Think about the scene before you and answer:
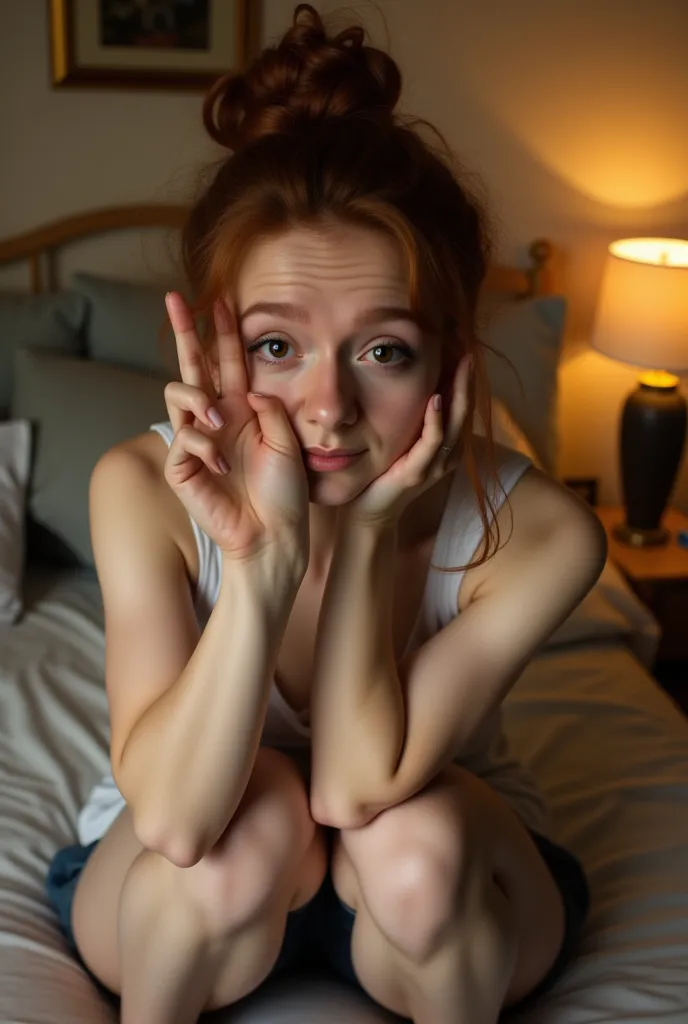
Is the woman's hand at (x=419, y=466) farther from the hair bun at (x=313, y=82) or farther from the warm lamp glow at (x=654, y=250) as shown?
the warm lamp glow at (x=654, y=250)

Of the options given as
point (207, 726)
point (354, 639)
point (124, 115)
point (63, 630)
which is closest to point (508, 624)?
point (354, 639)

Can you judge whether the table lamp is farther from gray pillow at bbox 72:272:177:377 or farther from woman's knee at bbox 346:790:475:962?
woman's knee at bbox 346:790:475:962

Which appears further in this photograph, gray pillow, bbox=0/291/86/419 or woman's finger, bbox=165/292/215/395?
gray pillow, bbox=0/291/86/419

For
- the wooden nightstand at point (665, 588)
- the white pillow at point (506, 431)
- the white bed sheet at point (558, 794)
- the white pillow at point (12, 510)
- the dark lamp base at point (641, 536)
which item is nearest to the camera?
the white bed sheet at point (558, 794)

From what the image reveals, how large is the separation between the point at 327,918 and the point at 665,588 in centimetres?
132

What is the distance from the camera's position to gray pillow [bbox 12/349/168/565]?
5.89ft

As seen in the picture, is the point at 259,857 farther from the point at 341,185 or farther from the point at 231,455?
the point at 341,185

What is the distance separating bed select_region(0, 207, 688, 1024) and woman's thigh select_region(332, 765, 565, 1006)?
0.07m

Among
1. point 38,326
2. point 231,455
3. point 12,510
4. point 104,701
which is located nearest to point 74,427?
point 12,510

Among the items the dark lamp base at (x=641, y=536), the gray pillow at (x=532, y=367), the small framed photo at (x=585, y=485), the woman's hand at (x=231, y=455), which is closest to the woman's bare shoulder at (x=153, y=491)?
the woman's hand at (x=231, y=455)

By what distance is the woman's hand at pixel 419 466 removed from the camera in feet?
3.20

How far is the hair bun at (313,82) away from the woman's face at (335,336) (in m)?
0.14

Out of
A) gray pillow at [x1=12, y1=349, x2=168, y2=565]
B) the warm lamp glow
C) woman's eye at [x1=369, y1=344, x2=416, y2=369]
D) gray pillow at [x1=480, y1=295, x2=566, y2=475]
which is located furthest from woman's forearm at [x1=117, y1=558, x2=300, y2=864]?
the warm lamp glow

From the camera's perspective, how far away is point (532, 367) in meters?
2.14
